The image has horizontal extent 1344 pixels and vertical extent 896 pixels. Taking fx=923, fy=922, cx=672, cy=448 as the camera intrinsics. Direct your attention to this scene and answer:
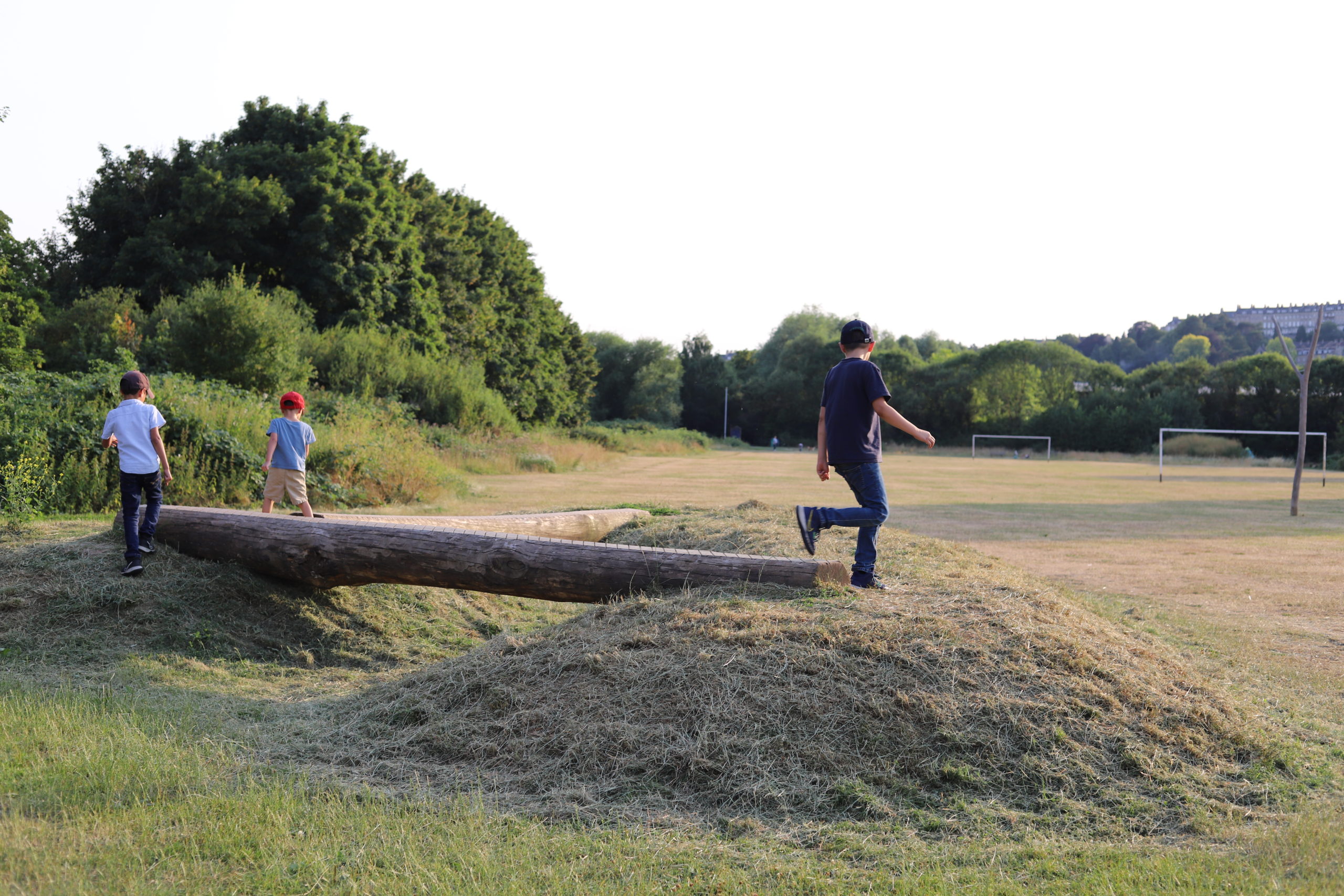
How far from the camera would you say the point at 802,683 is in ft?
15.6

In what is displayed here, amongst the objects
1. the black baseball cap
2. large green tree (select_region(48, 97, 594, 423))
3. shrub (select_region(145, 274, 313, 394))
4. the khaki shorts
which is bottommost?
the khaki shorts

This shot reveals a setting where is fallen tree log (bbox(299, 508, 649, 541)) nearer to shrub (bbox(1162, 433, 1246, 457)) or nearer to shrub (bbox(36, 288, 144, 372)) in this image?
shrub (bbox(36, 288, 144, 372))

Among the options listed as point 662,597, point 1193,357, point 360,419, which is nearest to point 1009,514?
point 360,419

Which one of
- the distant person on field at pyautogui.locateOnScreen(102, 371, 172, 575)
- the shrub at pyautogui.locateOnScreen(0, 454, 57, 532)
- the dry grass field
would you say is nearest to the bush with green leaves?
the shrub at pyautogui.locateOnScreen(0, 454, 57, 532)

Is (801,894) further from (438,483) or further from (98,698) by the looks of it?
(438,483)

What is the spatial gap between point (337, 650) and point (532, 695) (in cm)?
300

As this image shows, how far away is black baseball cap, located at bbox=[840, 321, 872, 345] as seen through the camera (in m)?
6.00

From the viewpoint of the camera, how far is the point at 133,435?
7.45m

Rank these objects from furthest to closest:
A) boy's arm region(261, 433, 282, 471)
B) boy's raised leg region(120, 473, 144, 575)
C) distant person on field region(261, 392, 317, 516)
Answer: distant person on field region(261, 392, 317, 516)
boy's arm region(261, 433, 282, 471)
boy's raised leg region(120, 473, 144, 575)

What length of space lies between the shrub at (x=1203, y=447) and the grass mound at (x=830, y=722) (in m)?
68.8

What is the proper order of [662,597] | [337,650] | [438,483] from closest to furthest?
1. [662,597]
2. [337,650]
3. [438,483]

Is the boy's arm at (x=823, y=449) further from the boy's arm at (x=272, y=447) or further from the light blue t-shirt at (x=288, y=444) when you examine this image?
the boy's arm at (x=272, y=447)

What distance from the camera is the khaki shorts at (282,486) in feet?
30.8

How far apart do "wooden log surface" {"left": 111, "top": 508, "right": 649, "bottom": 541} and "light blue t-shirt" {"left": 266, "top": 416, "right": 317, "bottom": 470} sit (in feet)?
2.20
